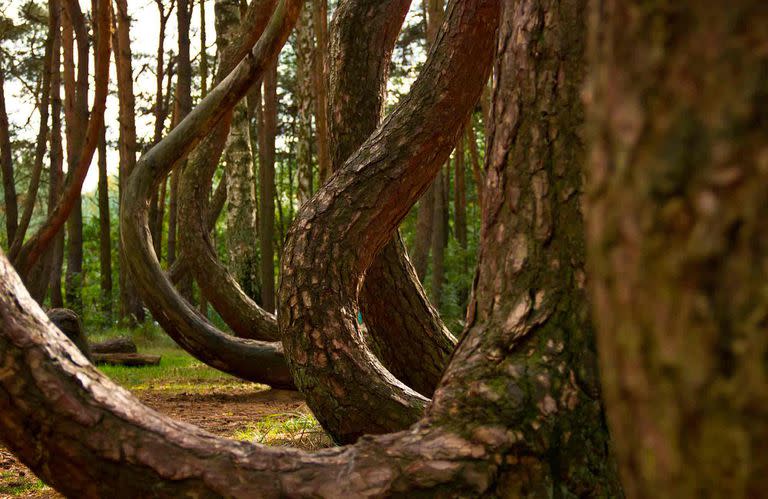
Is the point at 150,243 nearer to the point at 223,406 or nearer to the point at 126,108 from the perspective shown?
the point at 223,406

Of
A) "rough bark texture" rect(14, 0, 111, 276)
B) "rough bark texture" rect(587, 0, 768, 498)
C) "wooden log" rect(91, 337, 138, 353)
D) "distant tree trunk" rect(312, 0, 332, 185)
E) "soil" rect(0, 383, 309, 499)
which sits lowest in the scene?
"soil" rect(0, 383, 309, 499)

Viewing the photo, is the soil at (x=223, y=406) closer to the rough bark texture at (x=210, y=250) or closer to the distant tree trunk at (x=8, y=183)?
the rough bark texture at (x=210, y=250)

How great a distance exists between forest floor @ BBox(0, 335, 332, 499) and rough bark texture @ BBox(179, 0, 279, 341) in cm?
59

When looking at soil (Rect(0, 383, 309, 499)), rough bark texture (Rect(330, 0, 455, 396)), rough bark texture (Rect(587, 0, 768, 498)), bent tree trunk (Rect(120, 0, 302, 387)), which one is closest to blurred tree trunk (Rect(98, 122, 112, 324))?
soil (Rect(0, 383, 309, 499))

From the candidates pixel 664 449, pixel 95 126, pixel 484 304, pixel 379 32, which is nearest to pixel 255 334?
pixel 95 126

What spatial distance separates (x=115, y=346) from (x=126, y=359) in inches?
21.2

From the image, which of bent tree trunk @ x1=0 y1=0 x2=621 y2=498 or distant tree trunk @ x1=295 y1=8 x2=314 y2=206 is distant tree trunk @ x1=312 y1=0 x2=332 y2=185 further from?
bent tree trunk @ x1=0 y1=0 x2=621 y2=498

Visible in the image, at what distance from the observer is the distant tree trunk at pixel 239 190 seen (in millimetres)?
11602

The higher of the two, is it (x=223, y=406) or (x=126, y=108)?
(x=126, y=108)

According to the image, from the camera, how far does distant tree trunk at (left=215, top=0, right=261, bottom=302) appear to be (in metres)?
11.6

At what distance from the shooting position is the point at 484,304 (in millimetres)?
2189

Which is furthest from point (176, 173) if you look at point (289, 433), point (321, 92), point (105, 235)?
point (289, 433)

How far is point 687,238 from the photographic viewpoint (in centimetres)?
71

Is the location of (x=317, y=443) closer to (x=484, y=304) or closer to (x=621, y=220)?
(x=484, y=304)
